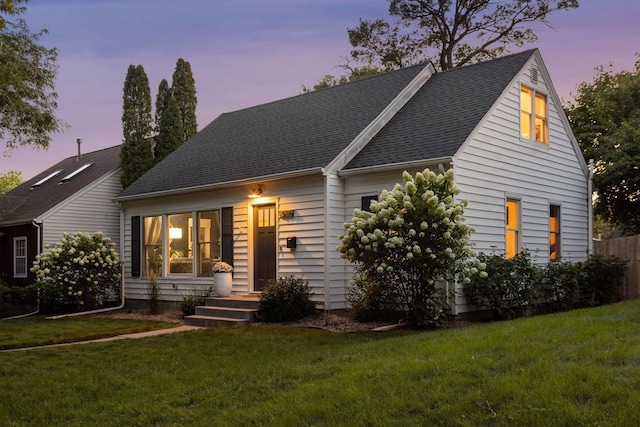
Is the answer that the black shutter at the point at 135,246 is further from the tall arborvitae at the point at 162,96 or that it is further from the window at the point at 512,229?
the window at the point at 512,229

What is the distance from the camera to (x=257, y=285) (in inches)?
510

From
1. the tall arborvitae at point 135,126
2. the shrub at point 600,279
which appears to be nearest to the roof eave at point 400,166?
the shrub at point 600,279

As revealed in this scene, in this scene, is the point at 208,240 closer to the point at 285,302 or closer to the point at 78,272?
the point at 285,302

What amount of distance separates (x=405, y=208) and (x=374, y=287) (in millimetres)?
1480

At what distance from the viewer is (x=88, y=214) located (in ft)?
63.4

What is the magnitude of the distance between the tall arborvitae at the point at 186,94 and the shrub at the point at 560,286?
1438cm

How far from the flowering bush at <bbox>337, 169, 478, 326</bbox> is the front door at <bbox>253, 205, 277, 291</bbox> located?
10.4ft

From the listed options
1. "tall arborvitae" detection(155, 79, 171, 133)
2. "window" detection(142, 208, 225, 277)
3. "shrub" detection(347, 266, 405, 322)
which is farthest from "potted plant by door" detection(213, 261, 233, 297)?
"tall arborvitae" detection(155, 79, 171, 133)

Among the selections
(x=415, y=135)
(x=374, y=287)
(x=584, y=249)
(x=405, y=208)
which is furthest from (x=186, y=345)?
(x=584, y=249)

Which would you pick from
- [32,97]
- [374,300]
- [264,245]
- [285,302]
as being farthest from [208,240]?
[32,97]

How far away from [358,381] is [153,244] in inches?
435

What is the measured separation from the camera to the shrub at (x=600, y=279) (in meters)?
12.7

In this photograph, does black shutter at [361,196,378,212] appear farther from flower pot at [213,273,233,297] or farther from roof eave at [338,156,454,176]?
flower pot at [213,273,233,297]

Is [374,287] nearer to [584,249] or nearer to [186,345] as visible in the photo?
[186,345]
